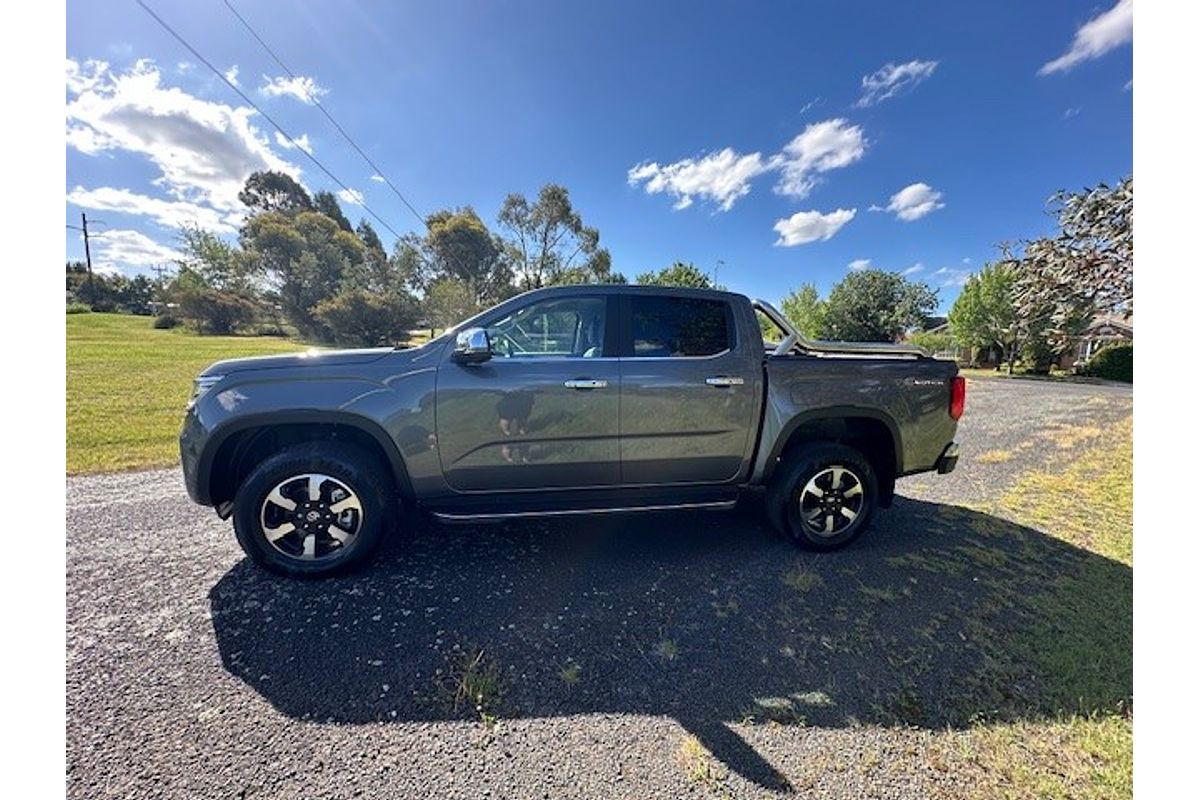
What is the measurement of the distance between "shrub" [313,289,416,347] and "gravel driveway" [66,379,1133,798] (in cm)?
3214

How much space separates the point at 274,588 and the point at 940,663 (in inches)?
149

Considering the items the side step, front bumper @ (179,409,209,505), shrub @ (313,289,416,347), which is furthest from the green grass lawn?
shrub @ (313,289,416,347)

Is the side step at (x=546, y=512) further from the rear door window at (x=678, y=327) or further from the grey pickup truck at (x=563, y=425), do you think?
the rear door window at (x=678, y=327)

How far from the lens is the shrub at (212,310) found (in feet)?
118

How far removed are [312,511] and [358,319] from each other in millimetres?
34248

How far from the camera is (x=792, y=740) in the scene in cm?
196

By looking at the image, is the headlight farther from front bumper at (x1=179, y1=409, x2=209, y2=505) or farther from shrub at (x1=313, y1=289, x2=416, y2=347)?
shrub at (x1=313, y1=289, x2=416, y2=347)

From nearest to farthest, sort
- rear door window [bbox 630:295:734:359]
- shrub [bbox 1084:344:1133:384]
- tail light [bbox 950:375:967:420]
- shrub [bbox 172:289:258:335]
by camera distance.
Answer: rear door window [bbox 630:295:734:359], tail light [bbox 950:375:967:420], shrub [bbox 1084:344:1133:384], shrub [bbox 172:289:258:335]

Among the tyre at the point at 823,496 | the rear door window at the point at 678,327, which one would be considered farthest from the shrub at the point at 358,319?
the tyre at the point at 823,496

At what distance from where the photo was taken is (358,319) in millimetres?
33188

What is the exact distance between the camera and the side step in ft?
9.85

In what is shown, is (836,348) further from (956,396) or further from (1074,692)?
(1074,692)

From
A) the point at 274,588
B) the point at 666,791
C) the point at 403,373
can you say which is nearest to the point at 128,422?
the point at 274,588
